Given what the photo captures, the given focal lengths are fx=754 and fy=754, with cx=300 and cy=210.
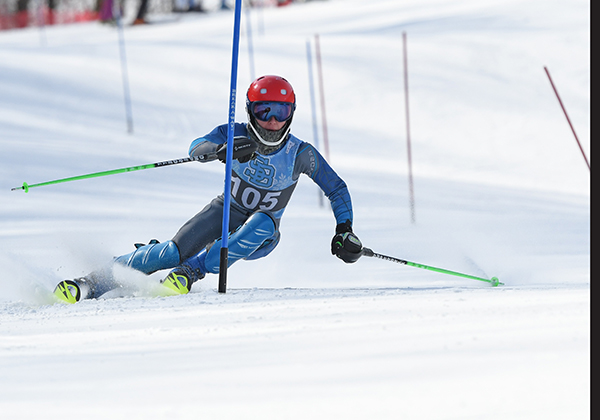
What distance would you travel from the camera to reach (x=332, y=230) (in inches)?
282

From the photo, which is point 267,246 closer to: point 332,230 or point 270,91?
point 270,91

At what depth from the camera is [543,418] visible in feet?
5.79

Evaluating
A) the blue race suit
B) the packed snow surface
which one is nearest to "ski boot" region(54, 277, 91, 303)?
the packed snow surface

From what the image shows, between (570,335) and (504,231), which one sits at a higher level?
(570,335)

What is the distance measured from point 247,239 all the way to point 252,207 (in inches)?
13.8

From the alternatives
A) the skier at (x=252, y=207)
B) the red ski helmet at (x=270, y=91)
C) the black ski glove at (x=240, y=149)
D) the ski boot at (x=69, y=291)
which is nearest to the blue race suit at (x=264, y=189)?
the skier at (x=252, y=207)

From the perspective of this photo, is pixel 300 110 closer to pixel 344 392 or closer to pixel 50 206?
pixel 50 206

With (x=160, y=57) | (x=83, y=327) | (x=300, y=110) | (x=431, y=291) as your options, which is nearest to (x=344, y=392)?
(x=83, y=327)

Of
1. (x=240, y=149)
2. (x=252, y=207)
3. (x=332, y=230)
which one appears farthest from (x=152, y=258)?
(x=332, y=230)

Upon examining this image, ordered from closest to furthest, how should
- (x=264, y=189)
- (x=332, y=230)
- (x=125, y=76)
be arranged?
(x=264, y=189), (x=332, y=230), (x=125, y=76)

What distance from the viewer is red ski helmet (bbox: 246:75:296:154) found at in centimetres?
410

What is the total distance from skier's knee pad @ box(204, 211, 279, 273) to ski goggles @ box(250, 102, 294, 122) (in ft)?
1.72

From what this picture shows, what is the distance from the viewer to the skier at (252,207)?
3.98 meters

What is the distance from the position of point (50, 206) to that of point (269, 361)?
617 cm
